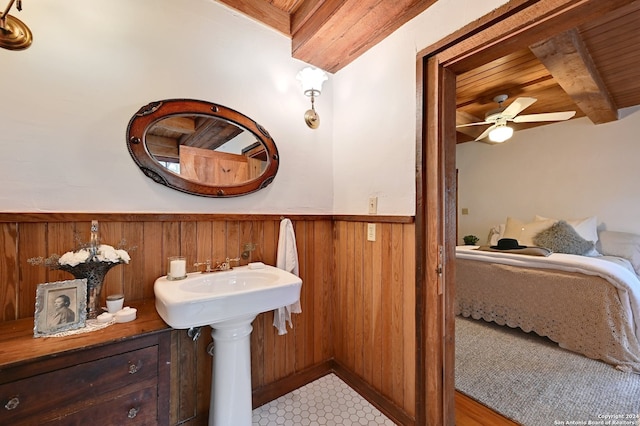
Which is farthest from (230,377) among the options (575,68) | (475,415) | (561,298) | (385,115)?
(575,68)

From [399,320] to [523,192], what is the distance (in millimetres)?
3892

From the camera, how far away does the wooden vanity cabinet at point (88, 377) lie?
0.75m

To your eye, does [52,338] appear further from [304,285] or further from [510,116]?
[510,116]

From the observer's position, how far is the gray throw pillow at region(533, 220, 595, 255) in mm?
2867

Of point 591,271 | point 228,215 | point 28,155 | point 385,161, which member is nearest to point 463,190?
point 591,271

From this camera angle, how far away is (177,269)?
126cm

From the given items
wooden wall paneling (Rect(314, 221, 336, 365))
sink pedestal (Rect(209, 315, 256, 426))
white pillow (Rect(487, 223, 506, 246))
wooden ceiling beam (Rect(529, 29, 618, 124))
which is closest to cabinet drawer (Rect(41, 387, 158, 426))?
sink pedestal (Rect(209, 315, 256, 426))

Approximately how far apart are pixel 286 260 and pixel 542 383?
1.89m

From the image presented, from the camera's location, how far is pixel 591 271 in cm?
208

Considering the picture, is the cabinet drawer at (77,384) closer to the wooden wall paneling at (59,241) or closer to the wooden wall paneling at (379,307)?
the wooden wall paneling at (59,241)

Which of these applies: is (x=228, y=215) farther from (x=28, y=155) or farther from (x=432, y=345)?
(x=432, y=345)

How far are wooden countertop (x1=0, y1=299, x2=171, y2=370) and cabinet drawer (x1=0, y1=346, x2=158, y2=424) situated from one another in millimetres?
59

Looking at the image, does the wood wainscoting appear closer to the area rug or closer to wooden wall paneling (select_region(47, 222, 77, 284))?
wooden wall paneling (select_region(47, 222, 77, 284))

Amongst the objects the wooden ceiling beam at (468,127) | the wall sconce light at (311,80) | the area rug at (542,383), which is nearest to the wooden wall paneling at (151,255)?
the wall sconce light at (311,80)
